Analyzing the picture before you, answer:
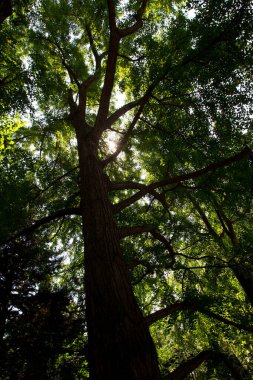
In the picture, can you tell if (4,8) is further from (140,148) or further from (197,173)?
(140,148)

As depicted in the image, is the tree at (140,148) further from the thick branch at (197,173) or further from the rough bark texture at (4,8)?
the rough bark texture at (4,8)

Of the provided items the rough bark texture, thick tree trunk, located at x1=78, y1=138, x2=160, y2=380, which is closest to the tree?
thick tree trunk, located at x1=78, y1=138, x2=160, y2=380

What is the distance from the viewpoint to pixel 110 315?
8.19 feet

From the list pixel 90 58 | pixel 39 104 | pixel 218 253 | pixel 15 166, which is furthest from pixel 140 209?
pixel 90 58

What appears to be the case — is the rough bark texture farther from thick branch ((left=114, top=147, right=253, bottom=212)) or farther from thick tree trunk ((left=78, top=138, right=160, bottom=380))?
thick branch ((left=114, top=147, right=253, bottom=212))

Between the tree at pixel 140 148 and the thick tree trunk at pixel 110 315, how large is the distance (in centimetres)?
1

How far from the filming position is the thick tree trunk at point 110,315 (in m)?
2.13

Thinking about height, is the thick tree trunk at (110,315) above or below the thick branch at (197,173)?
below

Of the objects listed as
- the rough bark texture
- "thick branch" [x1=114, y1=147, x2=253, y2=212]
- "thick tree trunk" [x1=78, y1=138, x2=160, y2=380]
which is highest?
the rough bark texture

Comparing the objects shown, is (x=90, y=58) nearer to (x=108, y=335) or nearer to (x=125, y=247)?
(x=125, y=247)

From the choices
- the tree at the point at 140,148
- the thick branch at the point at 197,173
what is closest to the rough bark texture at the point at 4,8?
the tree at the point at 140,148

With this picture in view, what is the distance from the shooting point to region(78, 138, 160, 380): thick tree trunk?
83.7 inches

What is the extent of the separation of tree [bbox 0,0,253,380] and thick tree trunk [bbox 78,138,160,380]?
11 millimetres

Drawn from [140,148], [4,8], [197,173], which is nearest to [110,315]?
[197,173]
